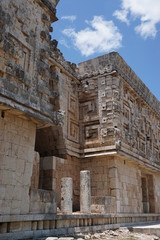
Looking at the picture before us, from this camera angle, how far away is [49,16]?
873 centimetres

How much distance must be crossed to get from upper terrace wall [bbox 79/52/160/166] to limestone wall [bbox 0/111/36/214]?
5.38 meters

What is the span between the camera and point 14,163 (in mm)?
6477

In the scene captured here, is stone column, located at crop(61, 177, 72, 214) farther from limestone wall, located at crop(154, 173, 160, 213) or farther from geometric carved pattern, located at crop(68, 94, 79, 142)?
limestone wall, located at crop(154, 173, 160, 213)

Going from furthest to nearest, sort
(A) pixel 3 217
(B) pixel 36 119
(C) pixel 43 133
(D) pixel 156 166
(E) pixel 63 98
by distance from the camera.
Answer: (D) pixel 156 166
(E) pixel 63 98
(C) pixel 43 133
(B) pixel 36 119
(A) pixel 3 217

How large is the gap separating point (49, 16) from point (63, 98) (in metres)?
3.83

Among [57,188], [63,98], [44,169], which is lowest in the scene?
[57,188]

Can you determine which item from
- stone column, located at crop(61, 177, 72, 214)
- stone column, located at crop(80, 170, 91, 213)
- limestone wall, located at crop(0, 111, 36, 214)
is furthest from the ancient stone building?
stone column, located at crop(80, 170, 91, 213)

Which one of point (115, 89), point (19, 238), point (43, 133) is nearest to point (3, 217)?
point (19, 238)

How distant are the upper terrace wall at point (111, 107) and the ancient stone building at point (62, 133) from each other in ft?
0.15

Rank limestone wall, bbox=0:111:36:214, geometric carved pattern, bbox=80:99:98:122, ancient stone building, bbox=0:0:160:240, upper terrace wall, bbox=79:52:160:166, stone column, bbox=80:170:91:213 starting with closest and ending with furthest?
limestone wall, bbox=0:111:36:214, ancient stone building, bbox=0:0:160:240, stone column, bbox=80:170:91:213, upper terrace wall, bbox=79:52:160:166, geometric carved pattern, bbox=80:99:98:122

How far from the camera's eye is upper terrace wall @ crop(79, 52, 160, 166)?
A: 12016mm

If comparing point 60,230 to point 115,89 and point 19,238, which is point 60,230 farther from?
point 115,89

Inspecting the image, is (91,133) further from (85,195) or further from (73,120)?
(85,195)

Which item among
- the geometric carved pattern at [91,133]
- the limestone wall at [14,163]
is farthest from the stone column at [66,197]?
the geometric carved pattern at [91,133]
